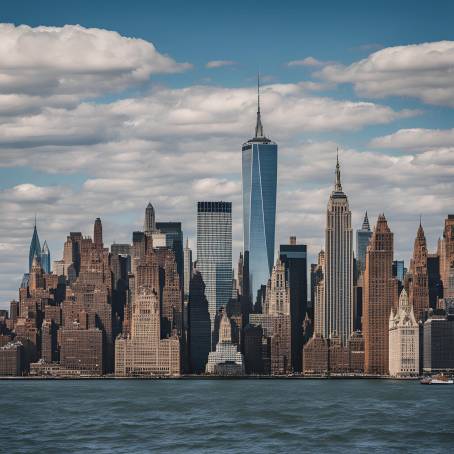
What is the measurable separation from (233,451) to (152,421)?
3192 centimetres

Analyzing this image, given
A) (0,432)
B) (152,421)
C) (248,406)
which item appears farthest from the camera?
(248,406)

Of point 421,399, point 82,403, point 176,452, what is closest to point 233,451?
point 176,452

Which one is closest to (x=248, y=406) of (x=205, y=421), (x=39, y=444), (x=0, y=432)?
(x=205, y=421)

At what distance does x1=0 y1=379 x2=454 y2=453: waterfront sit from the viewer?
360 feet

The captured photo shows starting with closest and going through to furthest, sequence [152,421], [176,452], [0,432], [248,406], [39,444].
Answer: [176,452]
[39,444]
[0,432]
[152,421]
[248,406]

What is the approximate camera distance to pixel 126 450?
105938 mm

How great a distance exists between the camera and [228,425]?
130625 millimetres

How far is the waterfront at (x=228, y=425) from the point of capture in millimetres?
109875

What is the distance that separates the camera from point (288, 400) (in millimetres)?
183875

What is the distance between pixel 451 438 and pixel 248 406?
5266cm

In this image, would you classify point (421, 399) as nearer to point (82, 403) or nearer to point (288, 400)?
point (288, 400)

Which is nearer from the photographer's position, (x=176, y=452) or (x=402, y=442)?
(x=176, y=452)

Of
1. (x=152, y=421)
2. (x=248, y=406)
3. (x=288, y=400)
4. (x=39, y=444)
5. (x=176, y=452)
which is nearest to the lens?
(x=176, y=452)

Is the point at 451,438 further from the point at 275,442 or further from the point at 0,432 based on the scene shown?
the point at 0,432
